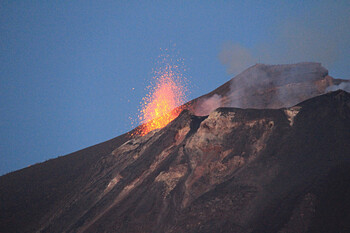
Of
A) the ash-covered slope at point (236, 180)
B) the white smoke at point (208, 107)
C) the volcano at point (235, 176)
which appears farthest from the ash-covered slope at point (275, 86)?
the ash-covered slope at point (236, 180)

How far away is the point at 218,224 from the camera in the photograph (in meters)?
14.3

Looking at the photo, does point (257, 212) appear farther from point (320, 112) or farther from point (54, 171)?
point (54, 171)

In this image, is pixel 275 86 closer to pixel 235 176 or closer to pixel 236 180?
pixel 235 176

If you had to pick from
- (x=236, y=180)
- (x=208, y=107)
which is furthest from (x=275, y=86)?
(x=236, y=180)

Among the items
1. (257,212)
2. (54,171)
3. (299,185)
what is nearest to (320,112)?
(299,185)

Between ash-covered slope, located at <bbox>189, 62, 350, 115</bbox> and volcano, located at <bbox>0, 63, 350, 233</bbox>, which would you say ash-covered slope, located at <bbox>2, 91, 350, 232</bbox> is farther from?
ash-covered slope, located at <bbox>189, 62, 350, 115</bbox>

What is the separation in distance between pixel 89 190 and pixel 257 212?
1609cm

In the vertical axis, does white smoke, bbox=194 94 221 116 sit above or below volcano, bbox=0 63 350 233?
above

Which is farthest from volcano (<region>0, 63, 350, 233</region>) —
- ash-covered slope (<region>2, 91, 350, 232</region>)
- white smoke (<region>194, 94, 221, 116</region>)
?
white smoke (<region>194, 94, 221, 116</region>)

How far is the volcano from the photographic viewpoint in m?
13.5

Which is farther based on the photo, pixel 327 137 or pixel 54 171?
pixel 54 171

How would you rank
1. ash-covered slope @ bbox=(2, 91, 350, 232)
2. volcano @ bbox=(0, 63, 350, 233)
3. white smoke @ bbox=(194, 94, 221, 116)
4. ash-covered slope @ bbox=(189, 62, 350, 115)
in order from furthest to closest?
1. white smoke @ bbox=(194, 94, 221, 116)
2. ash-covered slope @ bbox=(189, 62, 350, 115)
3. volcano @ bbox=(0, 63, 350, 233)
4. ash-covered slope @ bbox=(2, 91, 350, 232)

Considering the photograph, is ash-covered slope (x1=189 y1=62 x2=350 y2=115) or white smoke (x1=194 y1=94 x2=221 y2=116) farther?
white smoke (x1=194 y1=94 x2=221 y2=116)

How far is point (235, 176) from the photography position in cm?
1683
